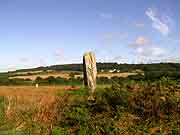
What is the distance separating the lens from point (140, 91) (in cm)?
1223

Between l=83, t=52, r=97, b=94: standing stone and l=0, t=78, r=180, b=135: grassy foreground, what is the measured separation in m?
7.31

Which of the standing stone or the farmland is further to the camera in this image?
the standing stone

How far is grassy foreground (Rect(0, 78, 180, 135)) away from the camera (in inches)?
423

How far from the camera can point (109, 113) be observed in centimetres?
1180

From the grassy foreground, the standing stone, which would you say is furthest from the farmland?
the standing stone

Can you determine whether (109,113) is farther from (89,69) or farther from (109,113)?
(89,69)

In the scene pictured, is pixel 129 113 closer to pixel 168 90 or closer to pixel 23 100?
pixel 168 90

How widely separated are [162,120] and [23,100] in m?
6.54

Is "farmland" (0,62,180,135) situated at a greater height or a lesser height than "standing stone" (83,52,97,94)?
lesser

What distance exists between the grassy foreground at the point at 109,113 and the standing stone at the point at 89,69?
24.0ft

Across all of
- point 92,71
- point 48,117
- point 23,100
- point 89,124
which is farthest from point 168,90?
point 92,71

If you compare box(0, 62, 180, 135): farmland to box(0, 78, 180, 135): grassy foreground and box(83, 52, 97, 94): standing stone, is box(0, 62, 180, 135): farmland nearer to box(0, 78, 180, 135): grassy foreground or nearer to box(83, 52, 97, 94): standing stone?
box(0, 78, 180, 135): grassy foreground

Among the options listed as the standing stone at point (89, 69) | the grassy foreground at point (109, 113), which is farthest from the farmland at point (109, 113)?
the standing stone at point (89, 69)

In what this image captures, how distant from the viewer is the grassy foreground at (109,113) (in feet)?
35.3
